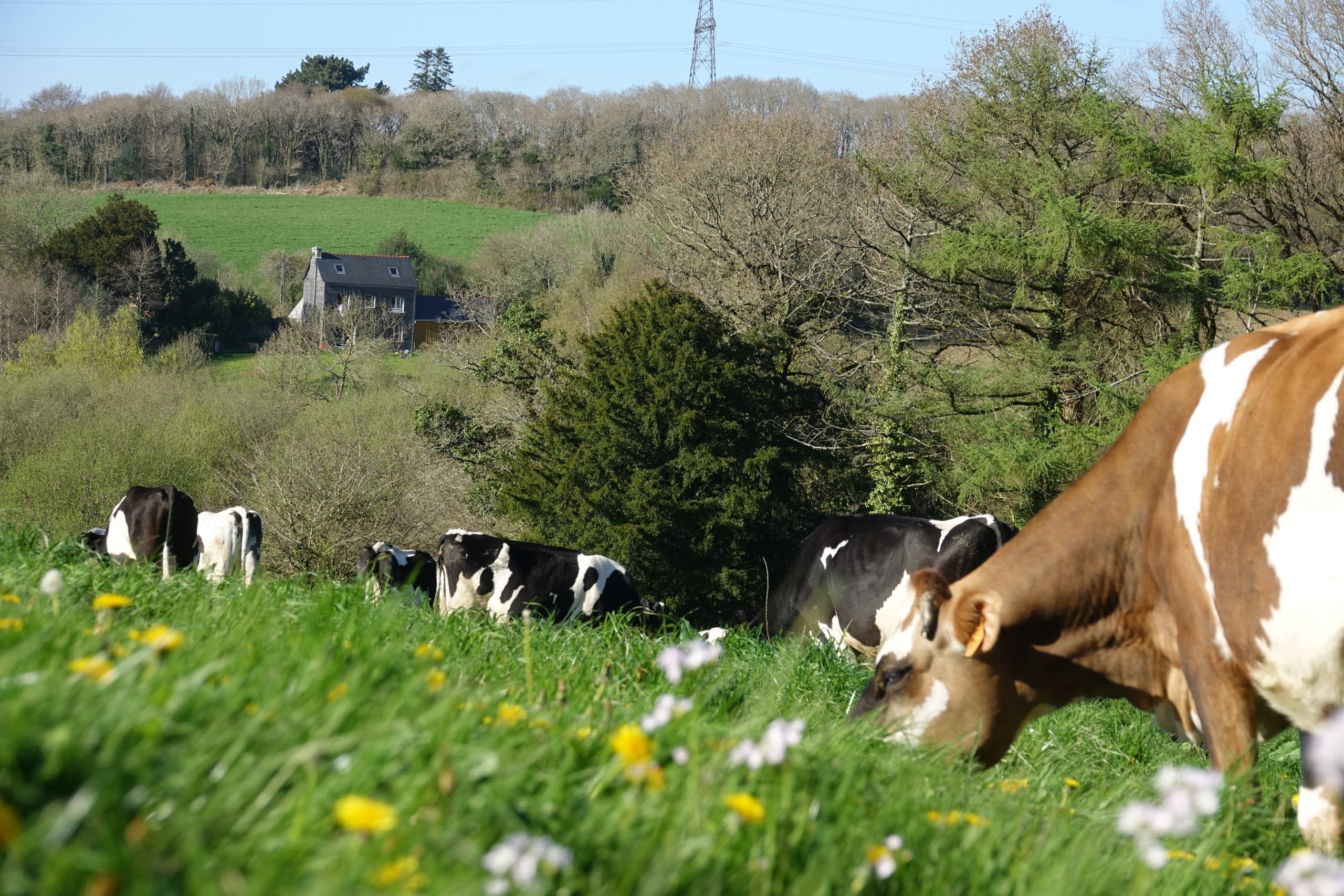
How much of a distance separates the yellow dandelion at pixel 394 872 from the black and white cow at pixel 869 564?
31.0 feet

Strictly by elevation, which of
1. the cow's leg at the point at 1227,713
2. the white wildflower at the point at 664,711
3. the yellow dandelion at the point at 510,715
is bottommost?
the cow's leg at the point at 1227,713

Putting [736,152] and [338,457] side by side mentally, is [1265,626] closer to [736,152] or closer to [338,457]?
[338,457]

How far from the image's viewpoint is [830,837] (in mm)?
1916

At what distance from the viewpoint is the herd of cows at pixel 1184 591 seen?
3.31m

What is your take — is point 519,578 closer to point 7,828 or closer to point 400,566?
point 400,566

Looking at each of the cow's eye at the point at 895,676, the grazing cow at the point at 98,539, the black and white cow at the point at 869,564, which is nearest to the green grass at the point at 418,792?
the cow's eye at the point at 895,676

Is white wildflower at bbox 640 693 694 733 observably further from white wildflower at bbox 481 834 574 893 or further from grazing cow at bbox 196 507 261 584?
grazing cow at bbox 196 507 261 584

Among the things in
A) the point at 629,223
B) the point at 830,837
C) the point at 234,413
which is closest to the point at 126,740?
the point at 830,837

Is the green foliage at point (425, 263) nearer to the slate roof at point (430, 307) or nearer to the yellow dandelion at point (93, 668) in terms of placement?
the slate roof at point (430, 307)

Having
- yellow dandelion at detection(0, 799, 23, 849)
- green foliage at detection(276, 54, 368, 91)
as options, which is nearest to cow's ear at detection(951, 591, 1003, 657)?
yellow dandelion at detection(0, 799, 23, 849)

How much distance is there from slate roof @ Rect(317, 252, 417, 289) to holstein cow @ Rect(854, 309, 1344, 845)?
66.7 m

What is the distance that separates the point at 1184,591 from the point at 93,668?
10.8 feet

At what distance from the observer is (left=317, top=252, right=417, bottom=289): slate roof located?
221ft

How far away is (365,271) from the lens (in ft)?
222
